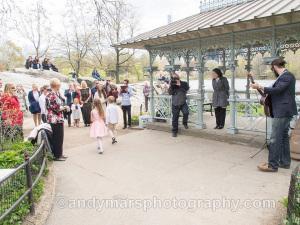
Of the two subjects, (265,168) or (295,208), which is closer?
(295,208)

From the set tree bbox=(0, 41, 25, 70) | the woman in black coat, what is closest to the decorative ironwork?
the woman in black coat

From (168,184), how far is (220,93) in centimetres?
430

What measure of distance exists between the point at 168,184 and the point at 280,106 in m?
2.46

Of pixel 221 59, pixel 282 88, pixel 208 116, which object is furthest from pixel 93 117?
pixel 221 59

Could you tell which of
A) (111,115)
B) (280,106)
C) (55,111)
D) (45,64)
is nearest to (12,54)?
(45,64)

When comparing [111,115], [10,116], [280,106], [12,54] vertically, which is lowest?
[111,115]

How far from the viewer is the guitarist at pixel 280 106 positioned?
5625 millimetres

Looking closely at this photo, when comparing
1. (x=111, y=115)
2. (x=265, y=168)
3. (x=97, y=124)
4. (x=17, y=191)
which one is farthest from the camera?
(x=111, y=115)

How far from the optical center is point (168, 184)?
558 centimetres

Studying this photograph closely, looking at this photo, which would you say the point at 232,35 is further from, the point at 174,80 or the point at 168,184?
the point at 168,184

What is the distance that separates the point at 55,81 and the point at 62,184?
2350mm

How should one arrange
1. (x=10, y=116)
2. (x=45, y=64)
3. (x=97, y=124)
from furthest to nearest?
1. (x=45, y=64)
2. (x=10, y=116)
3. (x=97, y=124)

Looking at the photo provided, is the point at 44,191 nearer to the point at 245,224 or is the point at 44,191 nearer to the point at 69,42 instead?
the point at 245,224

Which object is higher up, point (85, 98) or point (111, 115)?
point (85, 98)
